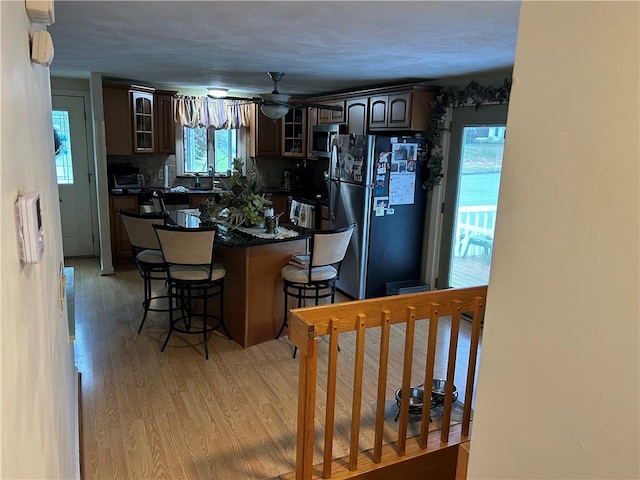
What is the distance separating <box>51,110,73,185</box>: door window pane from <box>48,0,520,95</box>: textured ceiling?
1.46 metres

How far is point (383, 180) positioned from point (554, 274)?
399cm

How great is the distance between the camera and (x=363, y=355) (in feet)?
7.85

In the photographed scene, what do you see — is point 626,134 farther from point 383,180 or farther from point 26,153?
point 383,180

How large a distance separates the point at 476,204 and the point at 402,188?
29.6 inches

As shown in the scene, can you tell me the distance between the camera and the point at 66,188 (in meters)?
6.38

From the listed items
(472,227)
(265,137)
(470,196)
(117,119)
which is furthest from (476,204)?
(117,119)

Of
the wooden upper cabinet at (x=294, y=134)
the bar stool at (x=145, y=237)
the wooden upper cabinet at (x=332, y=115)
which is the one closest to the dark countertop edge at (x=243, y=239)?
the bar stool at (x=145, y=237)

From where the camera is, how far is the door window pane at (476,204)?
4.58 m

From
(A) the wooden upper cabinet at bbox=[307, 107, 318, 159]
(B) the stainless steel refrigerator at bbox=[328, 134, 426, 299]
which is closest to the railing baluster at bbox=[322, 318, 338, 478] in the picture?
(B) the stainless steel refrigerator at bbox=[328, 134, 426, 299]

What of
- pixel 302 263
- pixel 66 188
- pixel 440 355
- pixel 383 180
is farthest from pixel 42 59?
pixel 66 188

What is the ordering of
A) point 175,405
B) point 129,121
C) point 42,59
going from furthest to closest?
point 129,121
point 175,405
point 42,59

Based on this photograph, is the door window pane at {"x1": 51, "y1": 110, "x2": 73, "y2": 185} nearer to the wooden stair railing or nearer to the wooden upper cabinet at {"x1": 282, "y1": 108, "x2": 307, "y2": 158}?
the wooden upper cabinet at {"x1": 282, "y1": 108, "x2": 307, "y2": 158}

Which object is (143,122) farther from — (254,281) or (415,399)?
(415,399)

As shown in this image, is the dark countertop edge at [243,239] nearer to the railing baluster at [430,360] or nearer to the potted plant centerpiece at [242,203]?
the potted plant centerpiece at [242,203]
